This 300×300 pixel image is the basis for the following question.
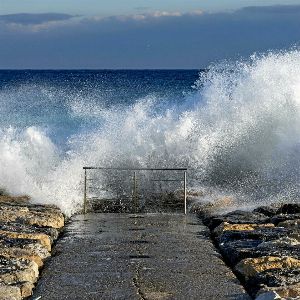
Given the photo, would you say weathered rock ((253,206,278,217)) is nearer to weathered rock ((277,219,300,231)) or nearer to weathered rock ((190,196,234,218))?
weathered rock ((190,196,234,218))

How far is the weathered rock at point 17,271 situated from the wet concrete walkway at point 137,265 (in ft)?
0.42

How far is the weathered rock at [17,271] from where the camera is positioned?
8352mm

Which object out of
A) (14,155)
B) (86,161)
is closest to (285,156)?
(86,161)

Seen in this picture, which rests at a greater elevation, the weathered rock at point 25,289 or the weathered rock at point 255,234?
the weathered rock at point 255,234

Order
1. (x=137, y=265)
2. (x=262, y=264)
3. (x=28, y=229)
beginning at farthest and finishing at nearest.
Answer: (x=28, y=229), (x=137, y=265), (x=262, y=264)

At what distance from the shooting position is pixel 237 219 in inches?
484

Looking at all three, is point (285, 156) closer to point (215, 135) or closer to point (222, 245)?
point (215, 135)

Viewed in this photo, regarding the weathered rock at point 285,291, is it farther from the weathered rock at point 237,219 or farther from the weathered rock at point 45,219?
the weathered rock at point 45,219

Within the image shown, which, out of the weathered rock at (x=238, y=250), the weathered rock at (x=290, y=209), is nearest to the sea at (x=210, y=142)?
the weathered rock at (x=290, y=209)

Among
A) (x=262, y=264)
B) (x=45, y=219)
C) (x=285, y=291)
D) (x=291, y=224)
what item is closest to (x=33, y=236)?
(x=45, y=219)

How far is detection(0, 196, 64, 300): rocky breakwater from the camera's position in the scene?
26.9 ft

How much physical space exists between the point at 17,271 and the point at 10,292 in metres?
0.76

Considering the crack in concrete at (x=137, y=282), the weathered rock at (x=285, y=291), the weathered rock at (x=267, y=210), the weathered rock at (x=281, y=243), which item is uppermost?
the weathered rock at (x=281, y=243)

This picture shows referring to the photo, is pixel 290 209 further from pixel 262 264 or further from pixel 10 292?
pixel 10 292
